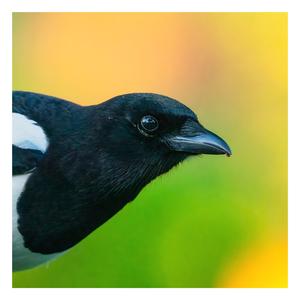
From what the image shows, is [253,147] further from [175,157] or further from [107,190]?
[107,190]

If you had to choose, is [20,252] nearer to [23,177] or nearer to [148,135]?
[23,177]

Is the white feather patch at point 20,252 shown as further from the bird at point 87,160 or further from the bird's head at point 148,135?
the bird's head at point 148,135

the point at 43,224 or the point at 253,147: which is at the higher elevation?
the point at 253,147

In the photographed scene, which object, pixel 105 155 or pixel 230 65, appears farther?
pixel 230 65

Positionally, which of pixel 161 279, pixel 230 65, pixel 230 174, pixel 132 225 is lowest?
pixel 161 279

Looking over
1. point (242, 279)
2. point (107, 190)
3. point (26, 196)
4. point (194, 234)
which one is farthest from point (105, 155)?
point (242, 279)

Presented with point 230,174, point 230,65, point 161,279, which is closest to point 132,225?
point 161,279

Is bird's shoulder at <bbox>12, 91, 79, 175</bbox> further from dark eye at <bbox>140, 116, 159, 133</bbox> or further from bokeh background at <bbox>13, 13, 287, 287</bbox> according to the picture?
dark eye at <bbox>140, 116, 159, 133</bbox>

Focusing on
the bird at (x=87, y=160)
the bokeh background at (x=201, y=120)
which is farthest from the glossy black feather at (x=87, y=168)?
the bokeh background at (x=201, y=120)
